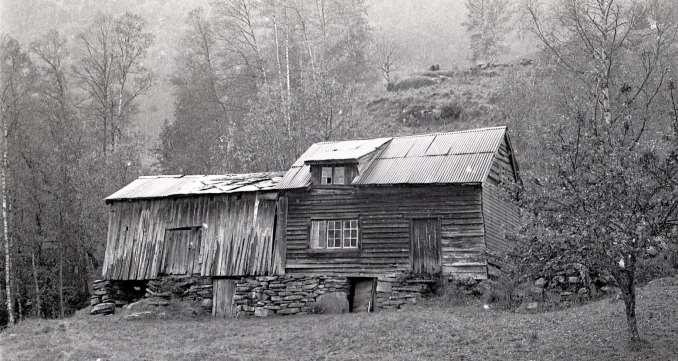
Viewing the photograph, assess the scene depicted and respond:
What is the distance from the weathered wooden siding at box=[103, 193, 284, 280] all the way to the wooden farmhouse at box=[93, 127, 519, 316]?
5cm

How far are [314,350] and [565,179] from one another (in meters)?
8.37

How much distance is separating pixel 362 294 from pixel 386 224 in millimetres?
2919

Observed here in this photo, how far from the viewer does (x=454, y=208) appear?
24.4 meters

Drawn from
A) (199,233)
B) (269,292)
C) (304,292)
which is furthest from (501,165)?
(199,233)

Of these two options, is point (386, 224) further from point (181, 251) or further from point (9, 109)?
point (9, 109)

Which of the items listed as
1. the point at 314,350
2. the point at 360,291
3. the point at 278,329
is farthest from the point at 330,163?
the point at 314,350

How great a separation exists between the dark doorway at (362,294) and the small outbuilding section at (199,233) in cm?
308

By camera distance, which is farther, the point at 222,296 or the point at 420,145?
the point at 420,145

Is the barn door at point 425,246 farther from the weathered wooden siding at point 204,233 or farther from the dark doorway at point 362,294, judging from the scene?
the weathered wooden siding at point 204,233

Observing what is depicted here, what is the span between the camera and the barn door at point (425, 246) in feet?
79.6

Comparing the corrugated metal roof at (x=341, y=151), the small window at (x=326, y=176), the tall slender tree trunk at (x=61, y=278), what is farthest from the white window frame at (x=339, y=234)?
the tall slender tree trunk at (x=61, y=278)

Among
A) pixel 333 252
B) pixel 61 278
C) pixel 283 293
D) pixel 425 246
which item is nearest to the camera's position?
pixel 425 246

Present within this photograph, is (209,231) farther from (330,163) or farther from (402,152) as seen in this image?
(402,152)

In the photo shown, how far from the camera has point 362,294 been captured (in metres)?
25.4
